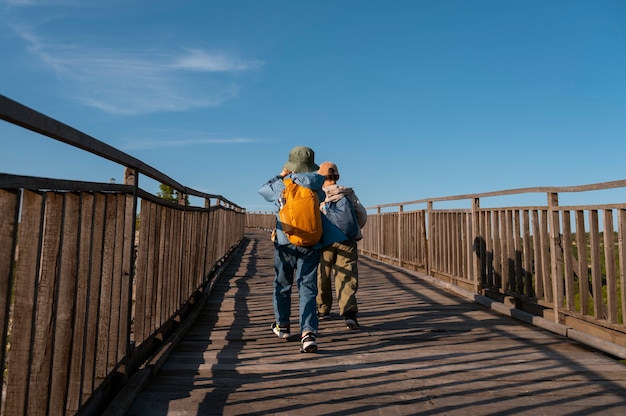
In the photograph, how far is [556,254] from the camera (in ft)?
14.2

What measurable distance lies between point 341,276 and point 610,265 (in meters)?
2.36

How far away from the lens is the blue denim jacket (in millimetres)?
3680

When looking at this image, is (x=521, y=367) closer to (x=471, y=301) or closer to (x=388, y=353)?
(x=388, y=353)

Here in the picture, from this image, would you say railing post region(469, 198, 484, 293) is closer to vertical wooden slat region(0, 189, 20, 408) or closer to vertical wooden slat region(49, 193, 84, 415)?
vertical wooden slat region(49, 193, 84, 415)

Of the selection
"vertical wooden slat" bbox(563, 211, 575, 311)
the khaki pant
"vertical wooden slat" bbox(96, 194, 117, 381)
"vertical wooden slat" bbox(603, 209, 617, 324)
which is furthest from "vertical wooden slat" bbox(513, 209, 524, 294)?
"vertical wooden slat" bbox(96, 194, 117, 381)

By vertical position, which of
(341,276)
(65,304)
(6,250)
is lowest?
(341,276)

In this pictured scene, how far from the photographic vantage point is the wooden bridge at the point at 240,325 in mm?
1647

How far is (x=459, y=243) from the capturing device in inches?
261

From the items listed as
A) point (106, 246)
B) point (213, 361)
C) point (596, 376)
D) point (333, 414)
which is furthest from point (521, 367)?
point (106, 246)

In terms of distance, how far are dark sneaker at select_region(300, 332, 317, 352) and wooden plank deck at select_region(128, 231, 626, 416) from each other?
8 centimetres


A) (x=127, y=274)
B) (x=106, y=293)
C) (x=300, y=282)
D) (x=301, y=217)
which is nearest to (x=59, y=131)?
(x=106, y=293)

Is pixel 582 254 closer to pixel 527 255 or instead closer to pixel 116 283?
pixel 527 255

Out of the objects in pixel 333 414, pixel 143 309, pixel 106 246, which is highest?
pixel 106 246

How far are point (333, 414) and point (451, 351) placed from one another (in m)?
1.60
